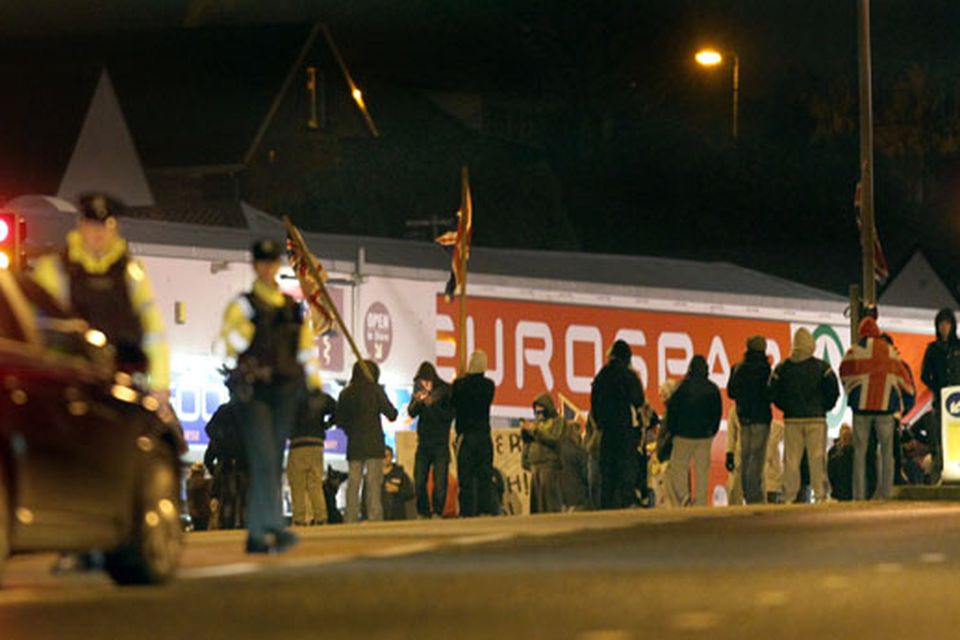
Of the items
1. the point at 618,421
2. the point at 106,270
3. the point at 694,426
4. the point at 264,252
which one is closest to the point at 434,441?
the point at 618,421

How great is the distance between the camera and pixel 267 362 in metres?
14.7

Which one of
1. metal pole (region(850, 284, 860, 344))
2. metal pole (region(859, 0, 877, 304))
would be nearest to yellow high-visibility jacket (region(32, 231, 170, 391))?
metal pole (region(859, 0, 877, 304))

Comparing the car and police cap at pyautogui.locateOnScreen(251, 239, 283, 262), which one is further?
police cap at pyautogui.locateOnScreen(251, 239, 283, 262)

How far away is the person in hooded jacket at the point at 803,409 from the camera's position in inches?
1038

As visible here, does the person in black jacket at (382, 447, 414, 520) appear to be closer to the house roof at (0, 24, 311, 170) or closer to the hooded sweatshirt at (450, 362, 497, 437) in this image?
the hooded sweatshirt at (450, 362, 497, 437)

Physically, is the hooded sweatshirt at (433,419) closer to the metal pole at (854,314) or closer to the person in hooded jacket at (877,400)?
the person in hooded jacket at (877,400)

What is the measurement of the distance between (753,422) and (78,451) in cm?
1532

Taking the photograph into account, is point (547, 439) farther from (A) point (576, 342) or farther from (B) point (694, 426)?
(A) point (576, 342)

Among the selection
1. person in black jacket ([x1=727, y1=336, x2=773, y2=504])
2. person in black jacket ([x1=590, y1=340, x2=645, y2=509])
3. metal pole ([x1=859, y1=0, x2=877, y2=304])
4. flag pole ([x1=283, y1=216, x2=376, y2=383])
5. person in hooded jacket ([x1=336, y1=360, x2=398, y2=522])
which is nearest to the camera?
person in hooded jacket ([x1=336, y1=360, x2=398, y2=522])

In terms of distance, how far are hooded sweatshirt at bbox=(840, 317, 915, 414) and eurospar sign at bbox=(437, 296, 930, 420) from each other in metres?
6.84

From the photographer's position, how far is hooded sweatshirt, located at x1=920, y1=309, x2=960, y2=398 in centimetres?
2717

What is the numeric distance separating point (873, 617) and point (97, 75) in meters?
59.4

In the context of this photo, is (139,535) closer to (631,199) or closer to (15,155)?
(15,155)

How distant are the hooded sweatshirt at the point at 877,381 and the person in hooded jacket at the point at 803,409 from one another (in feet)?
0.76
